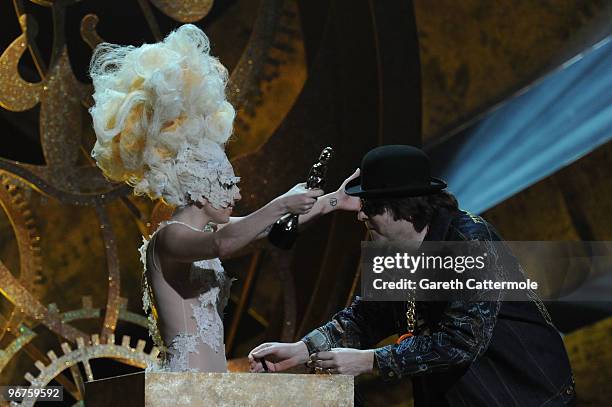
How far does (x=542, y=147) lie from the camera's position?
4824 millimetres

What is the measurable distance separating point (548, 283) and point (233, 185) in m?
2.33

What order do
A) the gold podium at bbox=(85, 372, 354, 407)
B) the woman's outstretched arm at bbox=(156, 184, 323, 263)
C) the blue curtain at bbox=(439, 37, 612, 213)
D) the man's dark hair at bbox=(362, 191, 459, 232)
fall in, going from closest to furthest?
the gold podium at bbox=(85, 372, 354, 407), the woman's outstretched arm at bbox=(156, 184, 323, 263), the man's dark hair at bbox=(362, 191, 459, 232), the blue curtain at bbox=(439, 37, 612, 213)

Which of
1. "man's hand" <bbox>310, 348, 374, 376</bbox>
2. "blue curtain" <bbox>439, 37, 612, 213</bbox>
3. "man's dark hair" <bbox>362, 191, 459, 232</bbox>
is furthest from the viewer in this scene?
"blue curtain" <bbox>439, 37, 612, 213</bbox>

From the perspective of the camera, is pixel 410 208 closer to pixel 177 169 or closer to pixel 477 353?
pixel 477 353

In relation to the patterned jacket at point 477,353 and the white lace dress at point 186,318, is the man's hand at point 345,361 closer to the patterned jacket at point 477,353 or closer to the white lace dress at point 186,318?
the patterned jacket at point 477,353

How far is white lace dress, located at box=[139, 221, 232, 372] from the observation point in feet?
9.27

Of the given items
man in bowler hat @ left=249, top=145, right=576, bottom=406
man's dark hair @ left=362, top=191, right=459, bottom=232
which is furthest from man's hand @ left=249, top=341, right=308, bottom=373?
man's dark hair @ left=362, top=191, right=459, bottom=232

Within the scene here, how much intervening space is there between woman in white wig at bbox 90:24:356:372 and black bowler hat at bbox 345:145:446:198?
0.16 m

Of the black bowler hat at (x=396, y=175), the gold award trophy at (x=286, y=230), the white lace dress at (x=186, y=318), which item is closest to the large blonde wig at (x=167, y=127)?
the white lace dress at (x=186, y=318)

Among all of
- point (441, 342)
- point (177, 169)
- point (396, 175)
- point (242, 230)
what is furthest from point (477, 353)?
point (177, 169)

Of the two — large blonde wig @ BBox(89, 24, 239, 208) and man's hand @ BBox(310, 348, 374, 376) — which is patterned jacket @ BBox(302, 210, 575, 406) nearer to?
man's hand @ BBox(310, 348, 374, 376)

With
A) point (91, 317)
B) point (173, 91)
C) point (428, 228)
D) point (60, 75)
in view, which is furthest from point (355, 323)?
point (60, 75)

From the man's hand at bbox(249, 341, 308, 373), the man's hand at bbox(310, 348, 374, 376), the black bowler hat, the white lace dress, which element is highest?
the black bowler hat

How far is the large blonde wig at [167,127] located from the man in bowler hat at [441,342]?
0.43m
